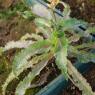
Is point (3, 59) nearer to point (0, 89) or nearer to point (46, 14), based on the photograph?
point (0, 89)

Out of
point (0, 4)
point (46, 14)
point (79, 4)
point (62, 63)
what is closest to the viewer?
point (62, 63)

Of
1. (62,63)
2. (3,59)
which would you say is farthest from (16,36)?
(62,63)

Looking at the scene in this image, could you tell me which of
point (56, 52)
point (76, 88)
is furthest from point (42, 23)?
point (76, 88)

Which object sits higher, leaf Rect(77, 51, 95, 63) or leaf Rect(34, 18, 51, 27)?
leaf Rect(34, 18, 51, 27)

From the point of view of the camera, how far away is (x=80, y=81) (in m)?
1.62

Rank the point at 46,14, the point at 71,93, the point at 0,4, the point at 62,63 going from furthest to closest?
1. the point at 0,4
2. the point at 46,14
3. the point at 71,93
4. the point at 62,63

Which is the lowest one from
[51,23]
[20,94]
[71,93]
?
[71,93]

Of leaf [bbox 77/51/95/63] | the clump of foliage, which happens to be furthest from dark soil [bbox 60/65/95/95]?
leaf [bbox 77/51/95/63]

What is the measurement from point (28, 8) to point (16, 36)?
0.25 meters

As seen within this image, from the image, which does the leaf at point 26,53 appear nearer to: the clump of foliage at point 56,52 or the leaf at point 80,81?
the clump of foliage at point 56,52

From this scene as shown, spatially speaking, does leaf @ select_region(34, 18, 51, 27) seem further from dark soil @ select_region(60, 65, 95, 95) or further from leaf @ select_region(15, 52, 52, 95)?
dark soil @ select_region(60, 65, 95, 95)

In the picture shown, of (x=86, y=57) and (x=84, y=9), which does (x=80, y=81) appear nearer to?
(x=86, y=57)

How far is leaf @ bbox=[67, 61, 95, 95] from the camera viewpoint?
63.0 inches

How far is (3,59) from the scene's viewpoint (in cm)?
200
